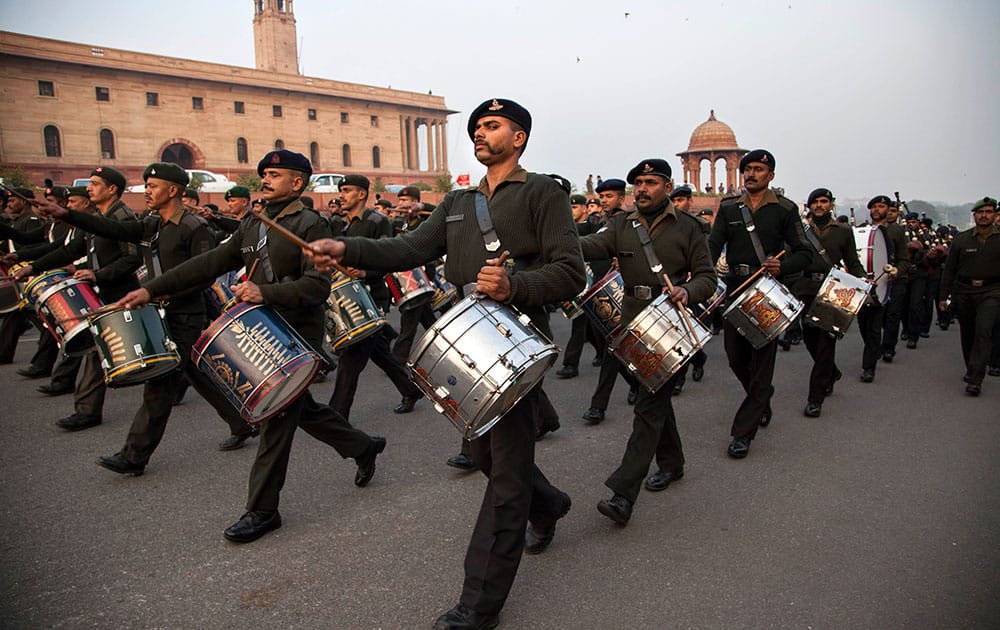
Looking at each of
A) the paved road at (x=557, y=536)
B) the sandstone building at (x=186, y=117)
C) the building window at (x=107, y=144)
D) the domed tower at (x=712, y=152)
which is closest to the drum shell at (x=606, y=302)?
the paved road at (x=557, y=536)

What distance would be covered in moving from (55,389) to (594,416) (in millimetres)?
5615

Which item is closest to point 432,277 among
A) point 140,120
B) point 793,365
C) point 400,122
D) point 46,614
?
point 793,365

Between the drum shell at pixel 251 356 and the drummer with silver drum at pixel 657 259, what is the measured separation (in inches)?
81.9

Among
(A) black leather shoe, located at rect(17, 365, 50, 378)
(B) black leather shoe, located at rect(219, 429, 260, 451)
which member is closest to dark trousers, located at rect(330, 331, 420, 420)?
(B) black leather shoe, located at rect(219, 429, 260, 451)

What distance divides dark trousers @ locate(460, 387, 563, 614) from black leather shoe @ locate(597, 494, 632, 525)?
3.23 feet

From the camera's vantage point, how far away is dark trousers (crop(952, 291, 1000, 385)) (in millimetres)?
7430

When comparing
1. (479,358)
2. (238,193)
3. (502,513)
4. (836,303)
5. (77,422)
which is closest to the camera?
(479,358)

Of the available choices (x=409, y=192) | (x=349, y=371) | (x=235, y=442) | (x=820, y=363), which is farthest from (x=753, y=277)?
(x=409, y=192)

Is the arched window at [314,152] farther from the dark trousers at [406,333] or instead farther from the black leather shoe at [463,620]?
the black leather shoe at [463,620]

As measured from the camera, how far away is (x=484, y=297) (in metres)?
3.05

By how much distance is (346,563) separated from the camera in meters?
3.73

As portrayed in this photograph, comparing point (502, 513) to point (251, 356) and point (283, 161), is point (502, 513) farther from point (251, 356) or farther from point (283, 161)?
point (283, 161)

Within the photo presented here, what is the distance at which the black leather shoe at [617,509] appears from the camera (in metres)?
4.04

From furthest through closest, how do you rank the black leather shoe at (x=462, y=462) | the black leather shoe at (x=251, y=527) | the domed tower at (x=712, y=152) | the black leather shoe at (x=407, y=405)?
1. the domed tower at (x=712, y=152)
2. the black leather shoe at (x=407, y=405)
3. the black leather shoe at (x=462, y=462)
4. the black leather shoe at (x=251, y=527)
